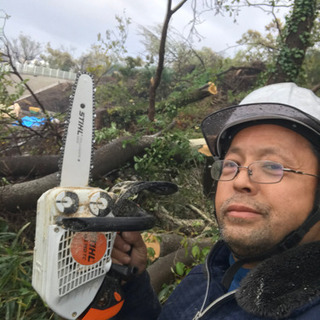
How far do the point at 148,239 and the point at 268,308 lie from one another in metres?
2.01

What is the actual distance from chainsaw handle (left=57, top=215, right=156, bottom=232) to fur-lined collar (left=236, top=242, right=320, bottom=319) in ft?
1.44

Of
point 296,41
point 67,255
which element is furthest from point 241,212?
point 296,41

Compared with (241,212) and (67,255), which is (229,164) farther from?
(67,255)

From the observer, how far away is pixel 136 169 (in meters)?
3.93

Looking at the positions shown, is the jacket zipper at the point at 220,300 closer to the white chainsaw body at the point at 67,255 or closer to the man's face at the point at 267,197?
the man's face at the point at 267,197

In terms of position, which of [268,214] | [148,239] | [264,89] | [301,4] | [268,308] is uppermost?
[301,4]

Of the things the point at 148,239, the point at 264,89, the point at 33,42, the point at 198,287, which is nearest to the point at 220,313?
the point at 198,287

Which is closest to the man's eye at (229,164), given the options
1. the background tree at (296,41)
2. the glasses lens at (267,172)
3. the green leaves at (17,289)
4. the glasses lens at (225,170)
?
the glasses lens at (225,170)

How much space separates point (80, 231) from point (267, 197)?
0.68 metres

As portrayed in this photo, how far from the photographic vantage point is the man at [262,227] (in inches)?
35.0

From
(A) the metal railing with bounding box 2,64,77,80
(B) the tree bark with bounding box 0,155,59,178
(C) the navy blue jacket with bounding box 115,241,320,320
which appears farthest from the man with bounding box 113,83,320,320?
(A) the metal railing with bounding box 2,64,77,80

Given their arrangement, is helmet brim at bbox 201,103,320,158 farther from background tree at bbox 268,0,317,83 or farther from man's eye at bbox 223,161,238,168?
background tree at bbox 268,0,317,83

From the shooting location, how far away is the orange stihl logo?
1.14 metres

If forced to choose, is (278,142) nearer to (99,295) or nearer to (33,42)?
(99,295)
